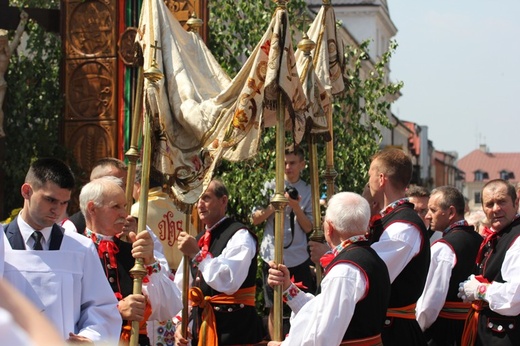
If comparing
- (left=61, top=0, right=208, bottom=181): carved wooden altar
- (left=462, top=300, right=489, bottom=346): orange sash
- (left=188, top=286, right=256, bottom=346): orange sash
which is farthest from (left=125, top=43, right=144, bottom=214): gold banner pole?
(left=61, top=0, right=208, bottom=181): carved wooden altar

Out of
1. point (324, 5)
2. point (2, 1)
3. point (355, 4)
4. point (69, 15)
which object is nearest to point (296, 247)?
point (324, 5)

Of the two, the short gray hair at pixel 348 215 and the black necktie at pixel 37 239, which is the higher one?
the short gray hair at pixel 348 215

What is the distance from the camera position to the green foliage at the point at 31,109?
11812mm

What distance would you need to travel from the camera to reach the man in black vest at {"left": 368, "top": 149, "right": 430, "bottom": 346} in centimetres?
538

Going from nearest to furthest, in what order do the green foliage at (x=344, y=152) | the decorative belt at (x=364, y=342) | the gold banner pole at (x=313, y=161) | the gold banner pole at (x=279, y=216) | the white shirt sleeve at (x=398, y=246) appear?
the decorative belt at (x=364, y=342) < the gold banner pole at (x=279, y=216) < the white shirt sleeve at (x=398, y=246) < the gold banner pole at (x=313, y=161) < the green foliage at (x=344, y=152)

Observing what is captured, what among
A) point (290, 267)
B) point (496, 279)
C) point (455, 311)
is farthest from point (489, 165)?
point (496, 279)

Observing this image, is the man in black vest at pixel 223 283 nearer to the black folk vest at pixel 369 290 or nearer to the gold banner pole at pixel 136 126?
the gold banner pole at pixel 136 126

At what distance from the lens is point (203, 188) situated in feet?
18.5

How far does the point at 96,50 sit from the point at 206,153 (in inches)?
245

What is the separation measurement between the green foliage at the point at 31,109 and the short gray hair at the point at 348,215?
7342 millimetres

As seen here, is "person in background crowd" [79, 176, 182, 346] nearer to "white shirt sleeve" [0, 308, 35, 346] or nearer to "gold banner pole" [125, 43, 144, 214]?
"gold banner pole" [125, 43, 144, 214]

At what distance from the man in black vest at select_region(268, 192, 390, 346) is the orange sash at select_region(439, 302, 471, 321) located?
2.51 meters

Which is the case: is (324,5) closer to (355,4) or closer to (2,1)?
(2,1)

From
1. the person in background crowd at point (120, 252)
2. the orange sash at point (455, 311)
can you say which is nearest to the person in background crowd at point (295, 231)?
the orange sash at point (455, 311)
